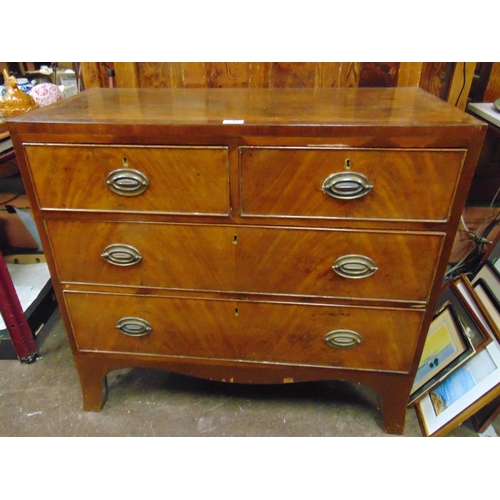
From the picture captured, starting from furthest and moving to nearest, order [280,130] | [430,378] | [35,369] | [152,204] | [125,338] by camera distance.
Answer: [35,369], [430,378], [125,338], [152,204], [280,130]

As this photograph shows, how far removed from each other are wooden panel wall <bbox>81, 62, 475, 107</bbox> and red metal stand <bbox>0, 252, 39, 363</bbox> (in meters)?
0.71

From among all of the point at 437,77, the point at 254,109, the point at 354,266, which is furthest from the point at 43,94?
the point at 437,77

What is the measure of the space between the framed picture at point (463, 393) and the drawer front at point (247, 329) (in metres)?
0.21

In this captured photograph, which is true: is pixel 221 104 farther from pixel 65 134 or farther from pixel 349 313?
pixel 349 313

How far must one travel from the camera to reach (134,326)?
1.08 meters

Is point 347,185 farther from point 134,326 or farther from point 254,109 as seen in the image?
point 134,326

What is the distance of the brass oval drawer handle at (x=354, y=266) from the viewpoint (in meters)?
0.92

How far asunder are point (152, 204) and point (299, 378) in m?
0.64

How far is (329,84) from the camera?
4.07 ft

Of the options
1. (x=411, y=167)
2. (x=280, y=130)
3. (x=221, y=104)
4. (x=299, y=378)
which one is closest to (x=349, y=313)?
(x=299, y=378)

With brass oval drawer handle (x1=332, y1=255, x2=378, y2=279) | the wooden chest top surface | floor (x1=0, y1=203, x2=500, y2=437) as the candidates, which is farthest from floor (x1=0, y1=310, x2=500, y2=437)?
the wooden chest top surface

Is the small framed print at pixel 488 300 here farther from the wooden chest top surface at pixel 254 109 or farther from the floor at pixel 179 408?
the wooden chest top surface at pixel 254 109

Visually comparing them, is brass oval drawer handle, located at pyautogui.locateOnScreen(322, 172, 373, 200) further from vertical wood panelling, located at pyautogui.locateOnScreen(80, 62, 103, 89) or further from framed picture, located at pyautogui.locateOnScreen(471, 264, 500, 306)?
vertical wood panelling, located at pyautogui.locateOnScreen(80, 62, 103, 89)

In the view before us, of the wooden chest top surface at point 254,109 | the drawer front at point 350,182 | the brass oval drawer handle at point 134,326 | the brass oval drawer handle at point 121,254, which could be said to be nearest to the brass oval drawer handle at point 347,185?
the drawer front at point 350,182
